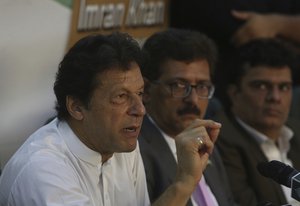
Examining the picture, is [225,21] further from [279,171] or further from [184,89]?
[279,171]

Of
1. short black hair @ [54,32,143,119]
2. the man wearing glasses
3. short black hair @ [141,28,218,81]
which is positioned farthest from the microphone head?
short black hair @ [141,28,218,81]

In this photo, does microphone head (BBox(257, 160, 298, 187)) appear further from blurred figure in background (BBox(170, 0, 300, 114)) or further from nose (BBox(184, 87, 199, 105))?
blurred figure in background (BBox(170, 0, 300, 114))

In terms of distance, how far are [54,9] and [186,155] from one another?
1.22 meters

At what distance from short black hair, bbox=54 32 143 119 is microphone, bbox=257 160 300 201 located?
545 millimetres

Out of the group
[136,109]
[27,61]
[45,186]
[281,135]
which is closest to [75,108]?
[136,109]

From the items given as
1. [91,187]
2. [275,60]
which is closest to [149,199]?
[91,187]

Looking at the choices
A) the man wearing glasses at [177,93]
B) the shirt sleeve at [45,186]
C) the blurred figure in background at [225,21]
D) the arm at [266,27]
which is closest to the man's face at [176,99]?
the man wearing glasses at [177,93]

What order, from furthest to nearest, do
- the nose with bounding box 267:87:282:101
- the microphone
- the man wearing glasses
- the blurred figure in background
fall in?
the blurred figure in background, the nose with bounding box 267:87:282:101, the man wearing glasses, the microphone

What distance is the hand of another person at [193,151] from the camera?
2.64 metres

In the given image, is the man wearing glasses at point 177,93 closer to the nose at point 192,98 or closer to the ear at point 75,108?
the nose at point 192,98

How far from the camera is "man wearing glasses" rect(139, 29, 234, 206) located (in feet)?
10.7

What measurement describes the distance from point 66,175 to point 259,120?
1.71 m

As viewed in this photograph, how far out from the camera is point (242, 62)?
410 centimetres

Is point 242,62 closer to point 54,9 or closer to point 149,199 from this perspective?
point 54,9
